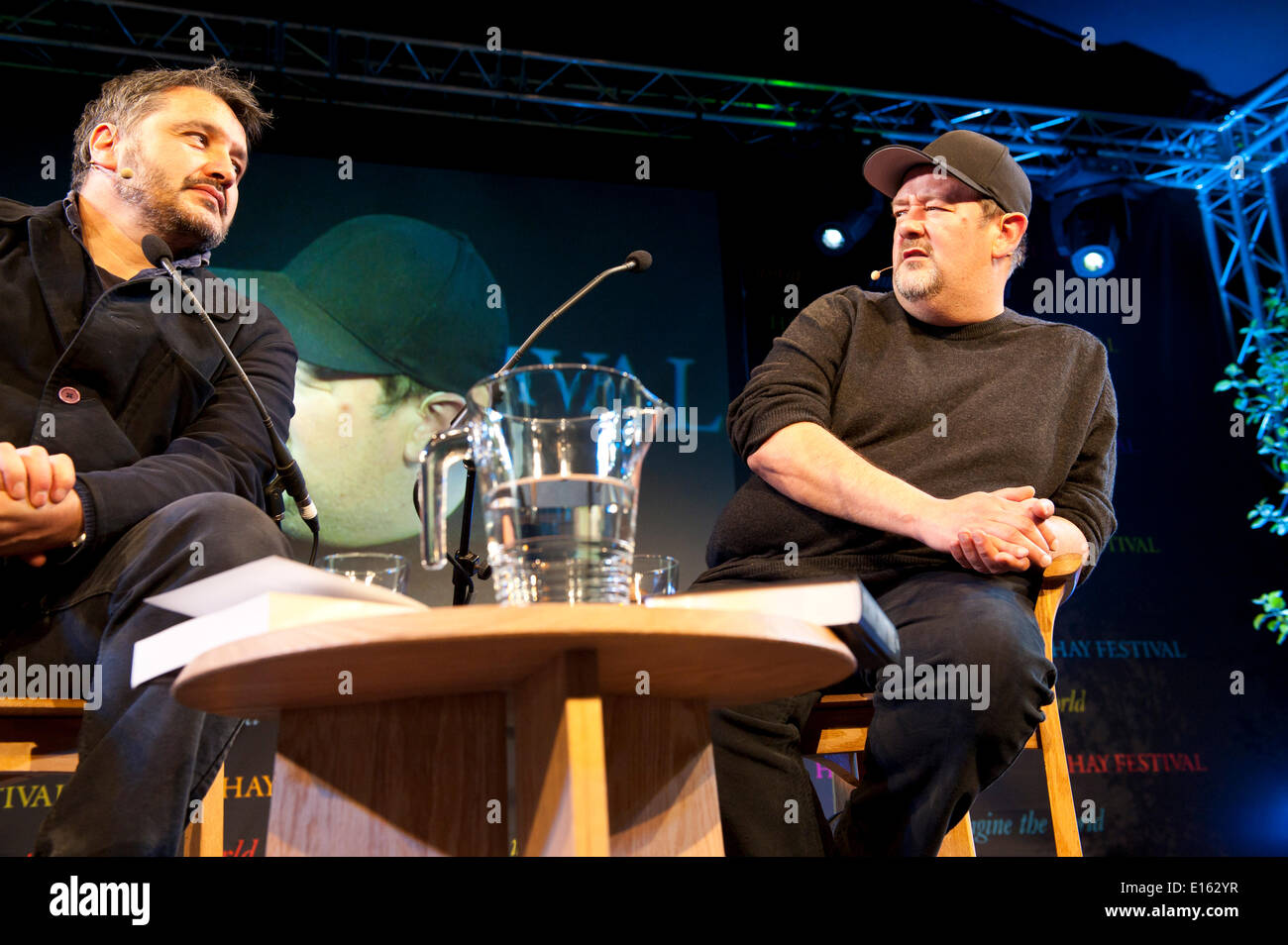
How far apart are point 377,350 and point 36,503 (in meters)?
2.79

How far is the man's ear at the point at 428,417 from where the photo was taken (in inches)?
163

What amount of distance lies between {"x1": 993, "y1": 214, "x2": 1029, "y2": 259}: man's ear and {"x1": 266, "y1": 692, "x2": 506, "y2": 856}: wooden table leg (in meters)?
1.49

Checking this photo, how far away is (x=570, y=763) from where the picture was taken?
89 centimetres

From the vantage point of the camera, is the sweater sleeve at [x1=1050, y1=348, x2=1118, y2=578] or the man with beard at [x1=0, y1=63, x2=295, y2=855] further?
the sweater sleeve at [x1=1050, y1=348, x2=1118, y2=578]

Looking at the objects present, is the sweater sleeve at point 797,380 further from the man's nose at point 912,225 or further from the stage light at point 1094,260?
the stage light at point 1094,260

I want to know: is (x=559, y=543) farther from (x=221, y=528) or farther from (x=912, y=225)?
(x=912, y=225)

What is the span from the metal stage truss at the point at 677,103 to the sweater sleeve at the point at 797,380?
2578 millimetres

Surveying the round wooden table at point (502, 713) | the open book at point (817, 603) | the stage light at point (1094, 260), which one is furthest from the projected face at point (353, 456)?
the open book at point (817, 603)

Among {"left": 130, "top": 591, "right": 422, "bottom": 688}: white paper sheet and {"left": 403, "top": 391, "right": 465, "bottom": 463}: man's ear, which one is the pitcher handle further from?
{"left": 403, "top": 391, "right": 465, "bottom": 463}: man's ear

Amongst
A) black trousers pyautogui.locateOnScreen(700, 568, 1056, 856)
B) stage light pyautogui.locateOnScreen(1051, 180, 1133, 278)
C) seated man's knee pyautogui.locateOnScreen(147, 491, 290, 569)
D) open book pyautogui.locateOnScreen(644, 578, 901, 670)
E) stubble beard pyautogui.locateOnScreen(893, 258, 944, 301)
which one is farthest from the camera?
stage light pyautogui.locateOnScreen(1051, 180, 1133, 278)

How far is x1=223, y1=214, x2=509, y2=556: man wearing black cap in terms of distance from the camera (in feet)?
13.2

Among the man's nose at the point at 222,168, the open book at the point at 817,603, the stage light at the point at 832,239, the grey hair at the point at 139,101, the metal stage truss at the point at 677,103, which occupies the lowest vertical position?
the open book at the point at 817,603

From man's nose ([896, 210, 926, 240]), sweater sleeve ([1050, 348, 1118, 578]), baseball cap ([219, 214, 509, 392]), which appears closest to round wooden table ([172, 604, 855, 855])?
sweater sleeve ([1050, 348, 1118, 578])

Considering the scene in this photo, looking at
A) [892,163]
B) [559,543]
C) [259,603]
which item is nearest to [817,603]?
[559,543]
